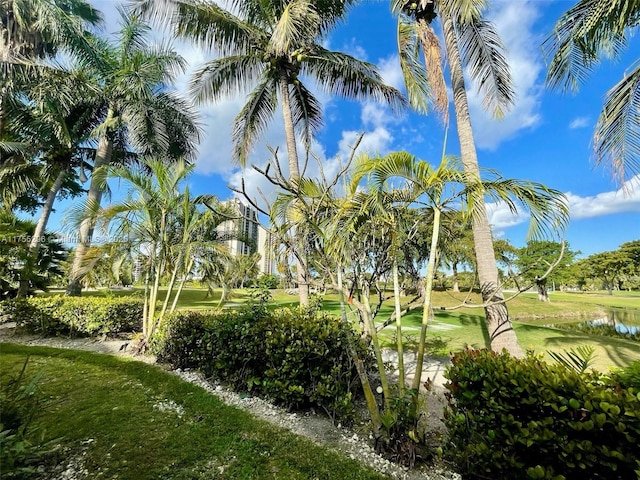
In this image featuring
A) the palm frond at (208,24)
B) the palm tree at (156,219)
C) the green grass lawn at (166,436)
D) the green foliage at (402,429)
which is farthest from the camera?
the palm frond at (208,24)

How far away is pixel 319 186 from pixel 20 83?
12955 millimetres

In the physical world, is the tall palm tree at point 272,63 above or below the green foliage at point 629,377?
above

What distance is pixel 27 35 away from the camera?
35.0ft

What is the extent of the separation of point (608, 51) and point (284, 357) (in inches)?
272

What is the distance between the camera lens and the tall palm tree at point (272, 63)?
7297 mm

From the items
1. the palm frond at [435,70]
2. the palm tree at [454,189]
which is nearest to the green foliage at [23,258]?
the palm tree at [454,189]

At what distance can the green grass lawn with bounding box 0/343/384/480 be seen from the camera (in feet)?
7.54

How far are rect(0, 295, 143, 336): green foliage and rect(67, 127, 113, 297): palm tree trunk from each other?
894 millimetres

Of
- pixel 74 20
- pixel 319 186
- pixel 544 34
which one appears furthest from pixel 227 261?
pixel 74 20

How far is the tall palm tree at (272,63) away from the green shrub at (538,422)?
4669 mm

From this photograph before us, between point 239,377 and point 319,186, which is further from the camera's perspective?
point 239,377

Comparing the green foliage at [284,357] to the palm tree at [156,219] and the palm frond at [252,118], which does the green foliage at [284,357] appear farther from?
the palm frond at [252,118]

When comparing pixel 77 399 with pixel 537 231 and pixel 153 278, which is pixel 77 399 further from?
pixel 537 231

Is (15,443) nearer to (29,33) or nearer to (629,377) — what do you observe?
(629,377)
